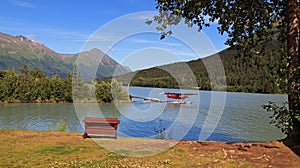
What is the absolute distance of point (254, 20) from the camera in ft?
45.9

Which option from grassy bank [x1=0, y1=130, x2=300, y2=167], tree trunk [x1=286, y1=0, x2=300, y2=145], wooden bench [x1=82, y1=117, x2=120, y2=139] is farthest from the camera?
wooden bench [x1=82, y1=117, x2=120, y2=139]

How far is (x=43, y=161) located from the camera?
10383 mm

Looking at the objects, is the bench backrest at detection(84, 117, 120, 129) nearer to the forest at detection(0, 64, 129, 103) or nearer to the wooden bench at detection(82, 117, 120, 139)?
the wooden bench at detection(82, 117, 120, 139)

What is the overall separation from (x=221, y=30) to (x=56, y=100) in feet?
356

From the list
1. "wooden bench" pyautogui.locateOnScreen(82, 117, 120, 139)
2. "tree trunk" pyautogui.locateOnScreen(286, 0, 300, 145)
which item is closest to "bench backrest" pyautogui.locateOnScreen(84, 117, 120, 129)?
"wooden bench" pyautogui.locateOnScreen(82, 117, 120, 139)

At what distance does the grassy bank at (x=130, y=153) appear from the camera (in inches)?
394

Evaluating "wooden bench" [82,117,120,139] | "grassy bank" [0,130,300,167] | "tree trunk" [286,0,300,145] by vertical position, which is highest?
"tree trunk" [286,0,300,145]

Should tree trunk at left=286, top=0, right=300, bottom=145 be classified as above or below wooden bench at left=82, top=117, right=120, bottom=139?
above

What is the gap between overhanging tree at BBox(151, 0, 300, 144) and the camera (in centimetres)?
1193

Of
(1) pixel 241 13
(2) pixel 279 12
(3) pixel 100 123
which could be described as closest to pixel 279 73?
(1) pixel 241 13

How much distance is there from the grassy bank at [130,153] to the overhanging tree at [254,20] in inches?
83.0

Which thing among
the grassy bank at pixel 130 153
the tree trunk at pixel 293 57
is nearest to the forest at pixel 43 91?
the grassy bank at pixel 130 153

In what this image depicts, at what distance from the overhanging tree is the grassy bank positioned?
2.11 meters

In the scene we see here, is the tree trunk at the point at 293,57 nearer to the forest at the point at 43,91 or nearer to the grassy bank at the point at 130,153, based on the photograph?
the grassy bank at the point at 130,153
